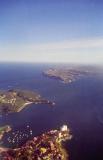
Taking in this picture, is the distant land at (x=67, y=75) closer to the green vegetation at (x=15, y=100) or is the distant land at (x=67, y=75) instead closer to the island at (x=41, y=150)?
the green vegetation at (x=15, y=100)

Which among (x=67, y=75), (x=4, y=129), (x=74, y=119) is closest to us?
(x=4, y=129)

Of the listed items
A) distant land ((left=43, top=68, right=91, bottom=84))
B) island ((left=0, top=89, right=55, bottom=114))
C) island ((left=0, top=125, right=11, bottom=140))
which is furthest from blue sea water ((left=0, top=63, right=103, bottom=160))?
distant land ((left=43, top=68, right=91, bottom=84))

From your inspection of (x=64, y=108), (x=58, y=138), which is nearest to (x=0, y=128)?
(x=58, y=138)

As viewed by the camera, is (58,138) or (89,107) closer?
(58,138)

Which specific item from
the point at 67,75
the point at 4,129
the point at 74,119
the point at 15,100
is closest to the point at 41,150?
the point at 4,129

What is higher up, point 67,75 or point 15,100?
point 67,75

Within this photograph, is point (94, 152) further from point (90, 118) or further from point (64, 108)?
point (64, 108)

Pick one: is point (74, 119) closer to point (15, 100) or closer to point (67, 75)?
point (15, 100)
